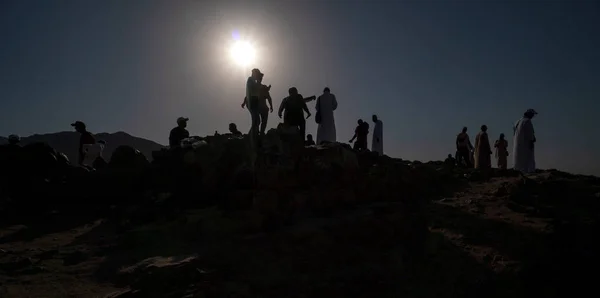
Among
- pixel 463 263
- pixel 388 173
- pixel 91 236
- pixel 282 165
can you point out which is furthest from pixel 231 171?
pixel 463 263

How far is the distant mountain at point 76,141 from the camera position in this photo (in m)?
29.8

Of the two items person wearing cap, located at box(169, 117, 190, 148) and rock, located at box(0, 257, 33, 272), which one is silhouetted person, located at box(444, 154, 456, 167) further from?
rock, located at box(0, 257, 33, 272)

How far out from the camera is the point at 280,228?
6965mm

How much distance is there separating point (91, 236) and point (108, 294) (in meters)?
2.54

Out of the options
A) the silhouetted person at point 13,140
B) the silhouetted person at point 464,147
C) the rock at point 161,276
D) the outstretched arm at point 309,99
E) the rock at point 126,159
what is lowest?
the rock at point 161,276

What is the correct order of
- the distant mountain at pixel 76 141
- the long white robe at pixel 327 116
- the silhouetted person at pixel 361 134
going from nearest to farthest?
the long white robe at pixel 327 116
the silhouetted person at pixel 361 134
the distant mountain at pixel 76 141

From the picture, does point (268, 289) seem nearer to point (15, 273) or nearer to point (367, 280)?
point (367, 280)

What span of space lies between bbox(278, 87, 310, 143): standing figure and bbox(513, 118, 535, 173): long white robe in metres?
6.34

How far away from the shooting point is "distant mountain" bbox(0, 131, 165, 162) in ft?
97.8

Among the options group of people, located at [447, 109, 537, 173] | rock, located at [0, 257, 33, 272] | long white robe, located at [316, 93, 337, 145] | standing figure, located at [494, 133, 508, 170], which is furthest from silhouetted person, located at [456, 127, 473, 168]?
rock, located at [0, 257, 33, 272]

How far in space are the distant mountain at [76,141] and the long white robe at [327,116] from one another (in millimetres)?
19333

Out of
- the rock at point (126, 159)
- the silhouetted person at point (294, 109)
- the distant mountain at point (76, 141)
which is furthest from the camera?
the distant mountain at point (76, 141)

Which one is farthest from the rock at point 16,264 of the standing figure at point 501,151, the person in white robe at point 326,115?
the standing figure at point 501,151

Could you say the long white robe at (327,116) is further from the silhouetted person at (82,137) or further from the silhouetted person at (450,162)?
the silhouetted person at (82,137)
